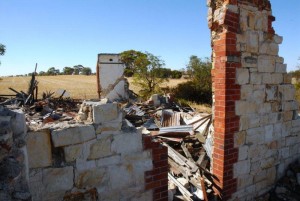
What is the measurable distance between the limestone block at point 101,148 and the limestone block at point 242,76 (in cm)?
233

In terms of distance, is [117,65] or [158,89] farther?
[158,89]

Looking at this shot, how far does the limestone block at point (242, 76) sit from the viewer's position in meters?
4.17

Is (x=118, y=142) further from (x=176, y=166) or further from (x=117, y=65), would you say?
(x=117, y=65)

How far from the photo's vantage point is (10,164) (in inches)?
77.3

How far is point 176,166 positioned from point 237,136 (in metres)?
1.37

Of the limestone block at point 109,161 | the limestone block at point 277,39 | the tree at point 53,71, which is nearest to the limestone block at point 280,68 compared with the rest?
the limestone block at point 277,39

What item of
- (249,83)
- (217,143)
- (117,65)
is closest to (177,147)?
(217,143)

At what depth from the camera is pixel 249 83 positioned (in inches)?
172

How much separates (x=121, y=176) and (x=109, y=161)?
11.2 inches

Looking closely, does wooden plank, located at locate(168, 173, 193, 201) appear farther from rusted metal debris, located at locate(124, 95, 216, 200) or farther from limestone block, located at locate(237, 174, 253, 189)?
limestone block, located at locate(237, 174, 253, 189)

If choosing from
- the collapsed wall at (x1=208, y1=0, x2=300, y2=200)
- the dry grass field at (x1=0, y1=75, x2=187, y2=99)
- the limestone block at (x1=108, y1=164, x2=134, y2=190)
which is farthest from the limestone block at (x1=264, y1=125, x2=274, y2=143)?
the dry grass field at (x1=0, y1=75, x2=187, y2=99)

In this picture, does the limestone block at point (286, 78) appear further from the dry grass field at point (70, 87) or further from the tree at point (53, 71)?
the tree at point (53, 71)

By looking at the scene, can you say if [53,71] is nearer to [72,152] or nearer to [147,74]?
[147,74]

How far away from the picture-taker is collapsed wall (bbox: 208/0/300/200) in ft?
13.5
